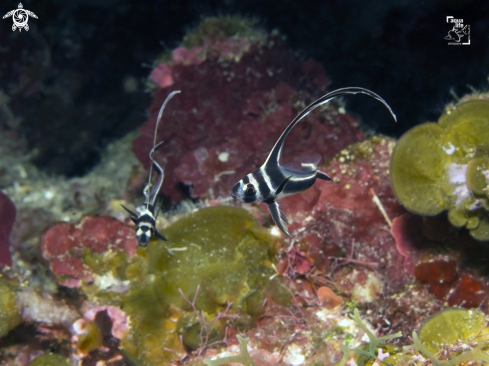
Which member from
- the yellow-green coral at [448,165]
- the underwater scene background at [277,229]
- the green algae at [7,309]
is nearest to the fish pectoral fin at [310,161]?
the underwater scene background at [277,229]

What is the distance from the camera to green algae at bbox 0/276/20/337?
377cm

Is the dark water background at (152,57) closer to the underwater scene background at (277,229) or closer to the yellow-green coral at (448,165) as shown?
the underwater scene background at (277,229)

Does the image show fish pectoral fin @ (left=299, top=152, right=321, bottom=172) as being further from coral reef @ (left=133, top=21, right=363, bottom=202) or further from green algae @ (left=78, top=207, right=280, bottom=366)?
coral reef @ (left=133, top=21, right=363, bottom=202)

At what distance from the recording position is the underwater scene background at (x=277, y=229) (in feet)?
10.2

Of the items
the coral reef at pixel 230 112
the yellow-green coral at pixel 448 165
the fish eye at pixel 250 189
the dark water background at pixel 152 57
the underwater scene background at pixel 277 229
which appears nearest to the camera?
the fish eye at pixel 250 189

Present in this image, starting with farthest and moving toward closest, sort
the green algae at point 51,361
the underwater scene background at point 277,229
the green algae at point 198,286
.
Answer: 1. the green algae at point 51,361
2. the green algae at point 198,286
3. the underwater scene background at point 277,229

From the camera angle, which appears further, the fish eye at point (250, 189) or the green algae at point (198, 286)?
the green algae at point (198, 286)

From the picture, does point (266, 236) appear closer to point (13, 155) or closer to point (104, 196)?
point (104, 196)

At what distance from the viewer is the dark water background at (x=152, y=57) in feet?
21.4

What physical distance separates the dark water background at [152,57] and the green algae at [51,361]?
21.9ft

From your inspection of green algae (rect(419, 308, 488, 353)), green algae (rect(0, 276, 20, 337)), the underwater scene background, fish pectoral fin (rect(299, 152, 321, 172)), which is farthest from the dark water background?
green algae (rect(0, 276, 20, 337))

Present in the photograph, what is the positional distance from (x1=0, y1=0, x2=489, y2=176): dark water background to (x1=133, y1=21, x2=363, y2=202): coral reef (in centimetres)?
143

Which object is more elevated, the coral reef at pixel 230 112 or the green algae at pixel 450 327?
the coral reef at pixel 230 112

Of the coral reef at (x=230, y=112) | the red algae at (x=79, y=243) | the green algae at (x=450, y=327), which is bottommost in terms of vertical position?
the red algae at (x=79, y=243)
